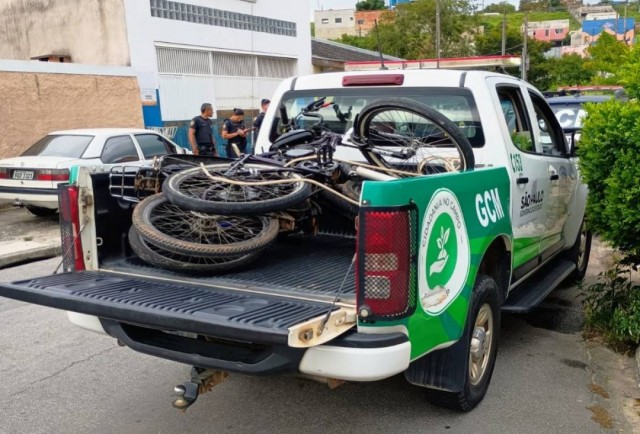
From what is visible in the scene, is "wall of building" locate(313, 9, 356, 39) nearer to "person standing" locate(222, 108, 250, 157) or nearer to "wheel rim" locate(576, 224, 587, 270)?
"person standing" locate(222, 108, 250, 157)

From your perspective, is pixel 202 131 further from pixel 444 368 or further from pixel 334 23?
pixel 334 23

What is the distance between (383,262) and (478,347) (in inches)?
53.9

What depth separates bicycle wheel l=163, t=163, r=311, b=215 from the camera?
3.40 metres

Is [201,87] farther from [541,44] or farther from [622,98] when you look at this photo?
[541,44]

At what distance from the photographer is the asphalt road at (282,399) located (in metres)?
3.70

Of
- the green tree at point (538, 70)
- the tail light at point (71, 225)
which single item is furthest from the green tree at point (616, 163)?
the green tree at point (538, 70)

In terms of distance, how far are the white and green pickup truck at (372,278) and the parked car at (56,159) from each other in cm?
576

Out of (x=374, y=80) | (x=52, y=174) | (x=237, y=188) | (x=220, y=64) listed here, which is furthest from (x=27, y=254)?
(x=220, y=64)

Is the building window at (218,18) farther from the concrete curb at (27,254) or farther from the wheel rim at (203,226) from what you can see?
the wheel rim at (203,226)

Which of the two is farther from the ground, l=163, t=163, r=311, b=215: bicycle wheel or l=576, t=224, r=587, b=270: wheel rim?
l=163, t=163, r=311, b=215: bicycle wheel

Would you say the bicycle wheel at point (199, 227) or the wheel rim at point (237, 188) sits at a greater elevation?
the wheel rim at point (237, 188)

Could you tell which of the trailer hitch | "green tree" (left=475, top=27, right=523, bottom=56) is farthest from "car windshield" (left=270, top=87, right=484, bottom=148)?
"green tree" (left=475, top=27, right=523, bottom=56)

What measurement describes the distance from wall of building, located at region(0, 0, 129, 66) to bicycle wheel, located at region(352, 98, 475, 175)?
12329 millimetres

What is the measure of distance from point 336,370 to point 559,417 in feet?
5.93
